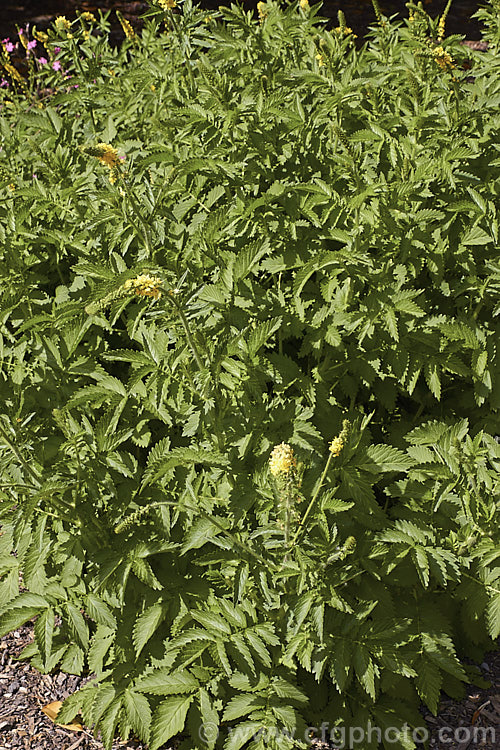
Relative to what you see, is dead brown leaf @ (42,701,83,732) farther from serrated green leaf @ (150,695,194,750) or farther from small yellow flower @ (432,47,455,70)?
small yellow flower @ (432,47,455,70)

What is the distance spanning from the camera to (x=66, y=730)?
2688 mm

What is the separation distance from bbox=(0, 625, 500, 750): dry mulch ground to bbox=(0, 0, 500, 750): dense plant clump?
110mm

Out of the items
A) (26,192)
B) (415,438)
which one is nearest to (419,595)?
(415,438)

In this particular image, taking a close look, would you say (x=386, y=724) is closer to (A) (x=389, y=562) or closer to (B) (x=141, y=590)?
(A) (x=389, y=562)

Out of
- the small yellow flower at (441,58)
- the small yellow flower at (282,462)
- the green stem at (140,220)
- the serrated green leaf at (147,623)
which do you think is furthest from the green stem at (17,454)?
the small yellow flower at (441,58)

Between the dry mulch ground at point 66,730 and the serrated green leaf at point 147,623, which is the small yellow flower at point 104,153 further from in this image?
the dry mulch ground at point 66,730

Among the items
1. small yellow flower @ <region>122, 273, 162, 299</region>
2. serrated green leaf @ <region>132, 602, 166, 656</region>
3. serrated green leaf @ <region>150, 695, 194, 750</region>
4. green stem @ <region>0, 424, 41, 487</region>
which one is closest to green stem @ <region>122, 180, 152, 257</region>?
small yellow flower @ <region>122, 273, 162, 299</region>

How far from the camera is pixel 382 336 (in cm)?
259

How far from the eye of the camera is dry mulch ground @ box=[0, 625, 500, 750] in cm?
256

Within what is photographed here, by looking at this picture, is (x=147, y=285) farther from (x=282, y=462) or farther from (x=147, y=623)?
(x=147, y=623)

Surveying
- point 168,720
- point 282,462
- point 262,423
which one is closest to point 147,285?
point 282,462

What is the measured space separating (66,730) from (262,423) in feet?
4.83

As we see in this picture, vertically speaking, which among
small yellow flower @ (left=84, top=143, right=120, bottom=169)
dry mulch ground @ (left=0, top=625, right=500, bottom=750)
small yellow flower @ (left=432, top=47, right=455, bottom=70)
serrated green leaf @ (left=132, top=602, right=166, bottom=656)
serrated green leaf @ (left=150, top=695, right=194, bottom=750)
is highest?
small yellow flower @ (left=84, top=143, right=120, bottom=169)

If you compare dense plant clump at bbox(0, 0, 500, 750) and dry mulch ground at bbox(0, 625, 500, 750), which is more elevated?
dense plant clump at bbox(0, 0, 500, 750)
